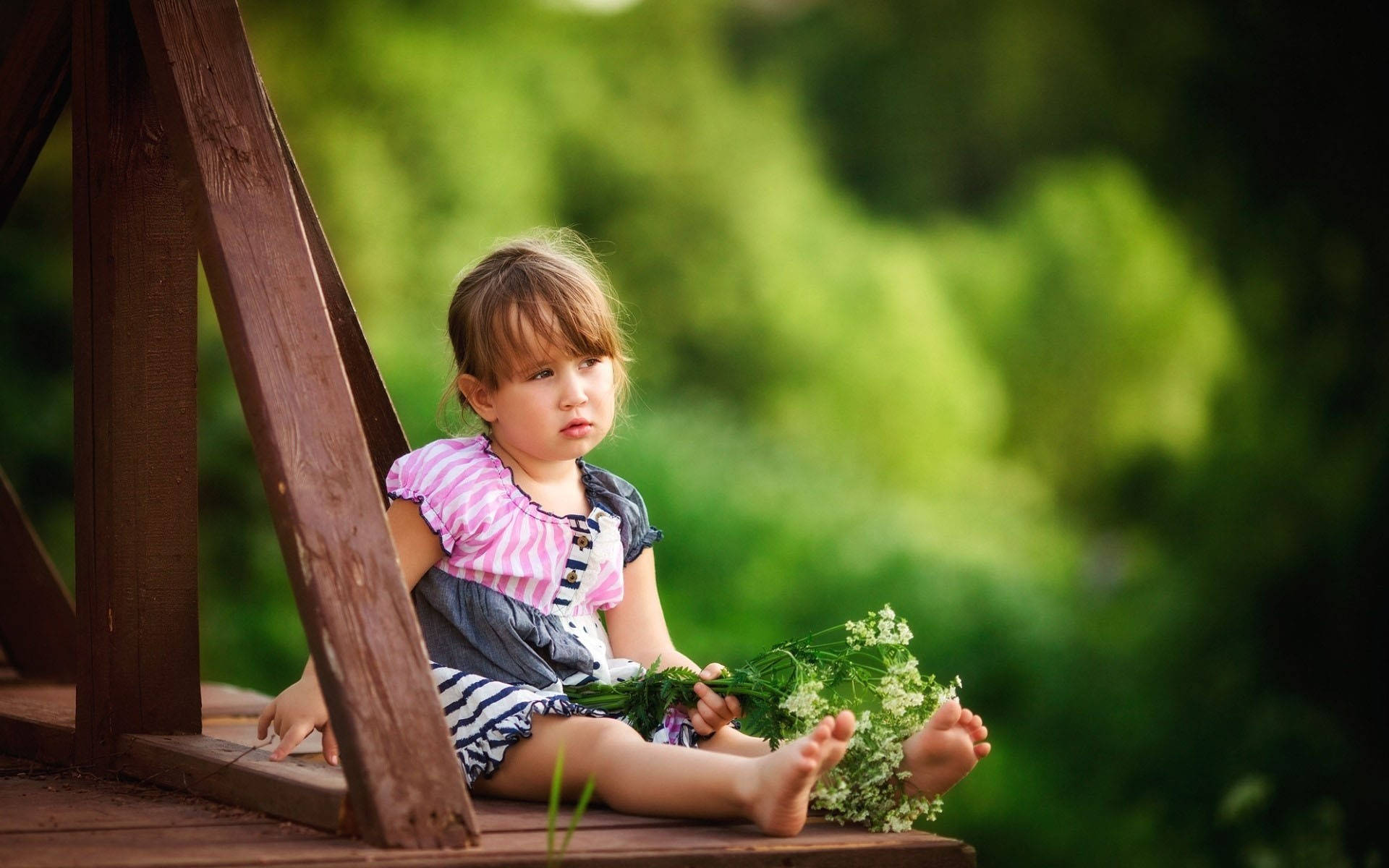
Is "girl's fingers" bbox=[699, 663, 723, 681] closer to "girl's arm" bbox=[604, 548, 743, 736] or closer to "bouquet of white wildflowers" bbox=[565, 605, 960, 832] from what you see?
"bouquet of white wildflowers" bbox=[565, 605, 960, 832]

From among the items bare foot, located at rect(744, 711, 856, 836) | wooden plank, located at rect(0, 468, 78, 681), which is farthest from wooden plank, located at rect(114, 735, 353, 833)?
wooden plank, located at rect(0, 468, 78, 681)

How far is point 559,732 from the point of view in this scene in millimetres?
2119

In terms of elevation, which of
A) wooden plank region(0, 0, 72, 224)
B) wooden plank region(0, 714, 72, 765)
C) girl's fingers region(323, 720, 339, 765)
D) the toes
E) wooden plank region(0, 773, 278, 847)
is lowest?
wooden plank region(0, 773, 278, 847)

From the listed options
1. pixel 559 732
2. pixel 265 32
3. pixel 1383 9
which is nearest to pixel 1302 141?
pixel 1383 9

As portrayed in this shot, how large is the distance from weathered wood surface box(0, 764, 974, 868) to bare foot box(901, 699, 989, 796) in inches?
3.3

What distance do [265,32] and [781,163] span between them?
4.60m

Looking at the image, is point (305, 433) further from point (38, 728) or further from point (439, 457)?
point (38, 728)

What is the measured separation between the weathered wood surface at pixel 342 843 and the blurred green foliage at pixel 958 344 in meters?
4.61

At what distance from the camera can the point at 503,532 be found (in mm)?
2301

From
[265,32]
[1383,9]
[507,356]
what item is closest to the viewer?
[507,356]

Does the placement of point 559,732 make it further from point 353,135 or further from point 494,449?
point 353,135

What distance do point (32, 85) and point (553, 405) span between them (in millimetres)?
1131

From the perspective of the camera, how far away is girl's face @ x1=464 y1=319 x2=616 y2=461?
234cm

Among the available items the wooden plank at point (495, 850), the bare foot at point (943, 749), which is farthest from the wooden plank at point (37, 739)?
the bare foot at point (943, 749)
